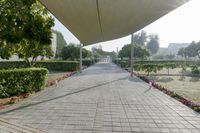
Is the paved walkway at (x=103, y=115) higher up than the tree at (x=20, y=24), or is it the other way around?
the tree at (x=20, y=24)

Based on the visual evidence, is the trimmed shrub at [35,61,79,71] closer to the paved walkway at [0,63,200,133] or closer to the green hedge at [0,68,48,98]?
the green hedge at [0,68,48,98]

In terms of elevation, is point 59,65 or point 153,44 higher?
point 153,44

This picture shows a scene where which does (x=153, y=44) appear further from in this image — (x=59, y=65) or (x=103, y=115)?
(x=103, y=115)

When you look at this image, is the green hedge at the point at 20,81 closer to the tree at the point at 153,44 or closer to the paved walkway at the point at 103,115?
the paved walkway at the point at 103,115

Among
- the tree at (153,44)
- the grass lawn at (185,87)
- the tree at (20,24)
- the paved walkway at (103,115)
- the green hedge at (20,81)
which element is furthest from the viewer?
Answer: the tree at (153,44)

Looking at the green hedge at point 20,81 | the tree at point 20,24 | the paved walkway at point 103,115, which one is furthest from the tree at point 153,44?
the tree at point 20,24

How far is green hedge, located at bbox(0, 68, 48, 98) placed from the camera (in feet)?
26.5

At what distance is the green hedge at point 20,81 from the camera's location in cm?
809

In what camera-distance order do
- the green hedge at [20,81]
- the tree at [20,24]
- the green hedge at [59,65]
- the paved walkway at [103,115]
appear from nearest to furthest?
the paved walkway at [103,115] → the tree at [20,24] → the green hedge at [20,81] → the green hedge at [59,65]

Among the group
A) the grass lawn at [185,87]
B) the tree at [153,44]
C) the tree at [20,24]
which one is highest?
the tree at [153,44]

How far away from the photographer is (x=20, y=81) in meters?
8.80

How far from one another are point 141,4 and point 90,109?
3.65 meters

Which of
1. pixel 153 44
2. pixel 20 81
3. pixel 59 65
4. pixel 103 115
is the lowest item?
pixel 103 115

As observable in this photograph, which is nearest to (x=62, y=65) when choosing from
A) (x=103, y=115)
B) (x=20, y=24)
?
(x=20, y=24)
